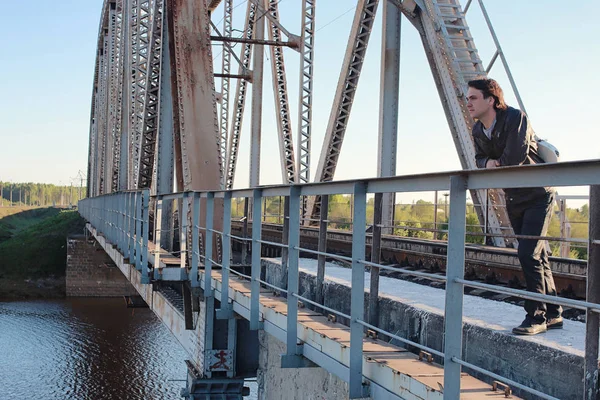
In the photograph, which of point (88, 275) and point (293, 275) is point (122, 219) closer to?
point (293, 275)

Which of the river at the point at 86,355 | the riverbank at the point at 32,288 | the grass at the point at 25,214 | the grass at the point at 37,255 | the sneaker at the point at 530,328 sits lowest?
the river at the point at 86,355

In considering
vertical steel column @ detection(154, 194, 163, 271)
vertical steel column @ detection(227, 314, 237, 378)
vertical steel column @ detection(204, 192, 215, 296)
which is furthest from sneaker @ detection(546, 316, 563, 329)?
vertical steel column @ detection(154, 194, 163, 271)

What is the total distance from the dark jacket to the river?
15989mm

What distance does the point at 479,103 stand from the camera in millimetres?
4215

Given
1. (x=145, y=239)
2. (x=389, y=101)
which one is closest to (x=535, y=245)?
(x=145, y=239)

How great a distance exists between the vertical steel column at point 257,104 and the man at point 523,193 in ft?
54.2

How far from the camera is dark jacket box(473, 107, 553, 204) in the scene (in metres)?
4.04

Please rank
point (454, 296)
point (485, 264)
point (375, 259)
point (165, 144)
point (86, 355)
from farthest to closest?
point (86, 355), point (165, 144), point (485, 264), point (375, 259), point (454, 296)

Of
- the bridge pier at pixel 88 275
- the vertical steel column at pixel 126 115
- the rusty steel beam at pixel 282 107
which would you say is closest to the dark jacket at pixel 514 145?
the rusty steel beam at pixel 282 107

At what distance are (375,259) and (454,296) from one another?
1.91 metres

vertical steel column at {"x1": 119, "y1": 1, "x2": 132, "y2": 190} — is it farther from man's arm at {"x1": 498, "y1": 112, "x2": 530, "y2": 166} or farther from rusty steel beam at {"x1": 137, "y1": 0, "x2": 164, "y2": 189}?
man's arm at {"x1": 498, "y1": 112, "x2": 530, "y2": 166}

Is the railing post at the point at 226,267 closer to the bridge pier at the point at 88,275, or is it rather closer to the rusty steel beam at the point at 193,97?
the rusty steel beam at the point at 193,97

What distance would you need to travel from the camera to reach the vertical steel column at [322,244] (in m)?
5.80

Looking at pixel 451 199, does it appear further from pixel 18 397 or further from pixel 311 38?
pixel 18 397
